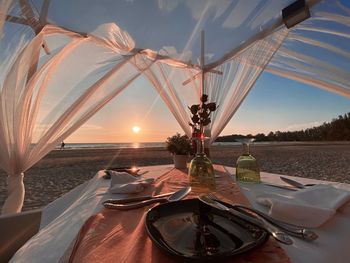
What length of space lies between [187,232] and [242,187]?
593mm

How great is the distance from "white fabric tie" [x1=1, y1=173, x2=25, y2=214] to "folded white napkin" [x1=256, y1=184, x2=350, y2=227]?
1.66 meters

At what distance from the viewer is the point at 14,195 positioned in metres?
1.50

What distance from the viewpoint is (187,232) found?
478 mm

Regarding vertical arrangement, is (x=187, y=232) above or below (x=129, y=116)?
below

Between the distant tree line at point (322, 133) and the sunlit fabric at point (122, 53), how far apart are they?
18.0m

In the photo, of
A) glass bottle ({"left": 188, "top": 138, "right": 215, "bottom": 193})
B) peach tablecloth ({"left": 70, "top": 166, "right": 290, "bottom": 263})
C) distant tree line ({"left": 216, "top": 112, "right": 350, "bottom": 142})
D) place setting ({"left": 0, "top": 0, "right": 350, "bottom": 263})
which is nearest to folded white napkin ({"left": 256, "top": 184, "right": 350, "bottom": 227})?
place setting ({"left": 0, "top": 0, "right": 350, "bottom": 263})

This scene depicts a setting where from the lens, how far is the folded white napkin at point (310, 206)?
21.0 inches

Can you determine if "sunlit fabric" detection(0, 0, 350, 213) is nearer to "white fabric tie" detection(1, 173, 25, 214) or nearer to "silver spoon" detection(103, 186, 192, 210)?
"white fabric tie" detection(1, 173, 25, 214)

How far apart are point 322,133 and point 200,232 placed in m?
29.1


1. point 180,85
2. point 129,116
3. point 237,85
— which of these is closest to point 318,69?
point 237,85

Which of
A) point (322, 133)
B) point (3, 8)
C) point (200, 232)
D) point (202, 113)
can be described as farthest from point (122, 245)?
point (322, 133)

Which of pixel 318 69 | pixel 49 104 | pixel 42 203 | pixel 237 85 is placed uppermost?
pixel 318 69

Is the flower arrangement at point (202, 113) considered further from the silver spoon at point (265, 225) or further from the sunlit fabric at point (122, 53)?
the sunlit fabric at point (122, 53)

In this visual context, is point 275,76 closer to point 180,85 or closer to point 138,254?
point 180,85
